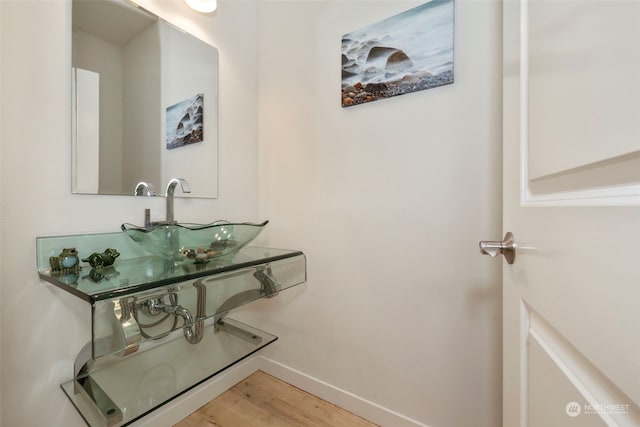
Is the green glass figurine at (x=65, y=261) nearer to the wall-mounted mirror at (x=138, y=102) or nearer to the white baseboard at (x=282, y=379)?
the wall-mounted mirror at (x=138, y=102)

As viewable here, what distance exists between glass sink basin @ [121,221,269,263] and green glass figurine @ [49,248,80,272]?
0.16m

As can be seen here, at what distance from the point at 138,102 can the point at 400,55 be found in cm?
118

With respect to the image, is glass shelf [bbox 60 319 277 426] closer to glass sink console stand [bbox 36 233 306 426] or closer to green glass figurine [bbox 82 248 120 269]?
glass sink console stand [bbox 36 233 306 426]

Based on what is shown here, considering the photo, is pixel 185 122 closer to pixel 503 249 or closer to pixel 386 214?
pixel 386 214

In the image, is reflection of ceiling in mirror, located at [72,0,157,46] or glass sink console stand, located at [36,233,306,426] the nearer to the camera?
glass sink console stand, located at [36,233,306,426]

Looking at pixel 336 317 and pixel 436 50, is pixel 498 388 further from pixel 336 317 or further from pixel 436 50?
pixel 436 50

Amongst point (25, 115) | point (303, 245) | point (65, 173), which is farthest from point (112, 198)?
point (303, 245)

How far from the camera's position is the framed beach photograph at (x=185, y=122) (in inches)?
47.1

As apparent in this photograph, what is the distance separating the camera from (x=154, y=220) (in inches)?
43.9

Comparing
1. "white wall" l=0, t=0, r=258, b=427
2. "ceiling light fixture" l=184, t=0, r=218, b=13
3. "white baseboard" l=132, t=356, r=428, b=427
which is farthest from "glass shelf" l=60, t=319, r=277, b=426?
"ceiling light fixture" l=184, t=0, r=218, b=13

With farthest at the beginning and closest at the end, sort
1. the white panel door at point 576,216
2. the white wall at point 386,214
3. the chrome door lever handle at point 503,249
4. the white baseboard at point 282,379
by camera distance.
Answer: the white baseboard at point 282,379
the white wall at point 386,214
the chrome door lever handle at point 503,249
the white panel door at point 576,216

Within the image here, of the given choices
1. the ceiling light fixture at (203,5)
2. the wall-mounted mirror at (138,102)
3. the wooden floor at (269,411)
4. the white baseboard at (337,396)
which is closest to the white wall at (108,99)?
the wall-mounted mirror at (138,102)

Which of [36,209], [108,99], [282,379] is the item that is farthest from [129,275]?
[282,379]

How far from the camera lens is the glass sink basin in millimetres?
917
